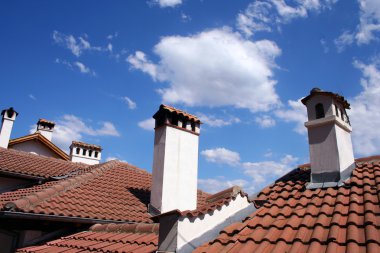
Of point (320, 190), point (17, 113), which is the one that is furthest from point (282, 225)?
point (17, 113)

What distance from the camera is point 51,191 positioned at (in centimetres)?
708

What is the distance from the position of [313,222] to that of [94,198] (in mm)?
5327

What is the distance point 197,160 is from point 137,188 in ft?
7.30

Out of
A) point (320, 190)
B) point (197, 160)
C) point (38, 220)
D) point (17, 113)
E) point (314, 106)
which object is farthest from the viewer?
point (17, 113)

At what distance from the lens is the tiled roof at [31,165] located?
9430 mm

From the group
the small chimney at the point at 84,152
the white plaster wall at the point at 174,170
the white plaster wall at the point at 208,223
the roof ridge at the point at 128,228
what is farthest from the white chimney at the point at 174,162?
the small chimney at the point at 84,152

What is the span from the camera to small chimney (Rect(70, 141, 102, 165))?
19375mm

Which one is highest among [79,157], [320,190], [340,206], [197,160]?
[79,157]

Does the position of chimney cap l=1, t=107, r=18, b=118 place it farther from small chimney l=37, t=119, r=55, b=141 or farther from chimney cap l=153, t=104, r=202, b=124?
chimney cap l=153, t=104, r=202, b=124

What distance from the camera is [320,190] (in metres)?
4.97

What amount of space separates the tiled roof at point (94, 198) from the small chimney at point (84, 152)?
33.2ft

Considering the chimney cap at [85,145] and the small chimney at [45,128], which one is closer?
the chimney cap at [85,145]

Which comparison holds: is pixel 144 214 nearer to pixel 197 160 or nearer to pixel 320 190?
pixel 197 160

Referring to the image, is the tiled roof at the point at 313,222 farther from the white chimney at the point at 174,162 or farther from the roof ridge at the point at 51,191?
the roof ridge at the point at 51,191
